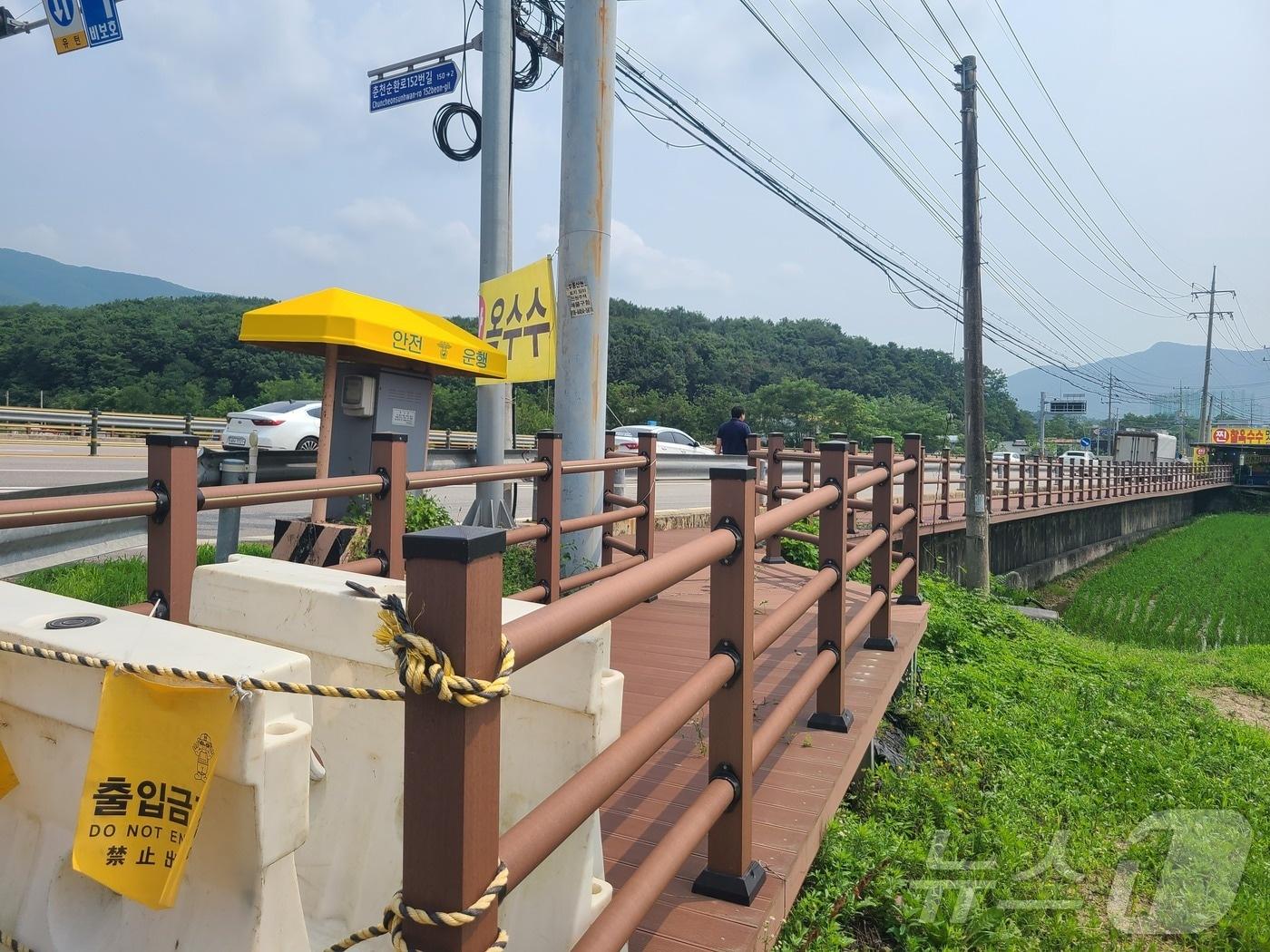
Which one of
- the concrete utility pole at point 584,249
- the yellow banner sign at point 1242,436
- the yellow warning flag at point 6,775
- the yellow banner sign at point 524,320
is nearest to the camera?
the yellow warning flag at point 6,775

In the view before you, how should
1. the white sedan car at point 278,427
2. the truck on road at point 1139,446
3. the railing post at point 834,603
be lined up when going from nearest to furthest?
the railing post at point 834,603, the white sedan car at point 278,427, the truck on road at point 1139,446

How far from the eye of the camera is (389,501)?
3471 mm

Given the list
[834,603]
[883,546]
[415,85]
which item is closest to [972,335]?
[415,85]

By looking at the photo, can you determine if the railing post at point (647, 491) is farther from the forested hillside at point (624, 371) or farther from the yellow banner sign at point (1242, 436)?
the yellow banner sign at point (1242, 436)

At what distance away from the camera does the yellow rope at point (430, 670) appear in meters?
1.11

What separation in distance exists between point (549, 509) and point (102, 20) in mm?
9548

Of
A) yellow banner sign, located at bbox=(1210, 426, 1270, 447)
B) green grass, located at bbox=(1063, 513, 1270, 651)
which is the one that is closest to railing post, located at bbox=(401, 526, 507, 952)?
green grass, located at bbox=(1063, 513, 1270, 651)

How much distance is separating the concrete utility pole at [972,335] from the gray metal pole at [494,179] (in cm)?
902

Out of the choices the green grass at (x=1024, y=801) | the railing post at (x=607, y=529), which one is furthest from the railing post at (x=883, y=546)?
the railing post at (x=607, y=529)

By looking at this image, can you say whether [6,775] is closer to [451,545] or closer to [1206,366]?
[451,545]

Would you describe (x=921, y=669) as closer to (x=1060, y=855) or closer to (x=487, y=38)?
(x=1060, y=855)

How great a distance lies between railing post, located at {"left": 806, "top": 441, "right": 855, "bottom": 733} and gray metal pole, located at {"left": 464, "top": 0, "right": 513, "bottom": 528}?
4.51 metres

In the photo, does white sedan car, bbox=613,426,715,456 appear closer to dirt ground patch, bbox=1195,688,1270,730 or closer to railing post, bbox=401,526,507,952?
dirt ground patch, bbox=1195,688,1270,730

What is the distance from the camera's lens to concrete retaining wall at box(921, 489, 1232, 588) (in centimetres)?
1535
